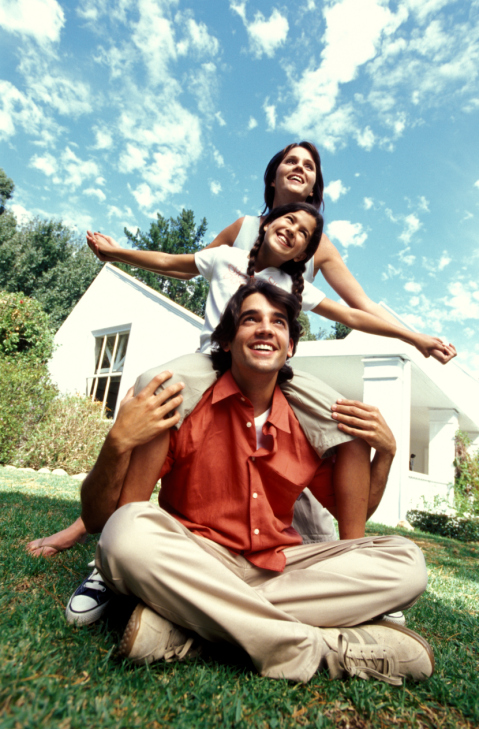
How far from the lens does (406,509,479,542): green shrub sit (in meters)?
10.6

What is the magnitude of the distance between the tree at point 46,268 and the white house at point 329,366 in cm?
1409

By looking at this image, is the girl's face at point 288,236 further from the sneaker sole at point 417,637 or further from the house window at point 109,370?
the house window at point 109,370

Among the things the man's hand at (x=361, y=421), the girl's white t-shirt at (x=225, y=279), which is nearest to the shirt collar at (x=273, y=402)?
the man's hand at (x=361, y=421)

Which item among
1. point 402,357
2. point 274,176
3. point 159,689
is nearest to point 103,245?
point 274,176

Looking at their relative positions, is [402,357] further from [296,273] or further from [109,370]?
[296,273]

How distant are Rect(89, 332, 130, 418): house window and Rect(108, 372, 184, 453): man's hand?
383 inches

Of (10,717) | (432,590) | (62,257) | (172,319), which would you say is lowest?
(432,590)

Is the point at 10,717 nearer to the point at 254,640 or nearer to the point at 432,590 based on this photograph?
the point at 254,640

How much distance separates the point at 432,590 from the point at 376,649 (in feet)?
7.85

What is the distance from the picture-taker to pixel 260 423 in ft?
7.16

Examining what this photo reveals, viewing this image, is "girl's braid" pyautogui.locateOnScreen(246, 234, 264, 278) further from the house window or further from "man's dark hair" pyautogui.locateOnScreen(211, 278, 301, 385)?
the house window

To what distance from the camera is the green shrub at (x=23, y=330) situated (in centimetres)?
1262

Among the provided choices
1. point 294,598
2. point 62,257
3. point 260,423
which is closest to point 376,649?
point 294,598

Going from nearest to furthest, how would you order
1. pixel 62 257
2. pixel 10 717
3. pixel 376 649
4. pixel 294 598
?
1. pixel 10 717
2. pixel 376 649
3. pixel 294 598
4. pixel 62 257
